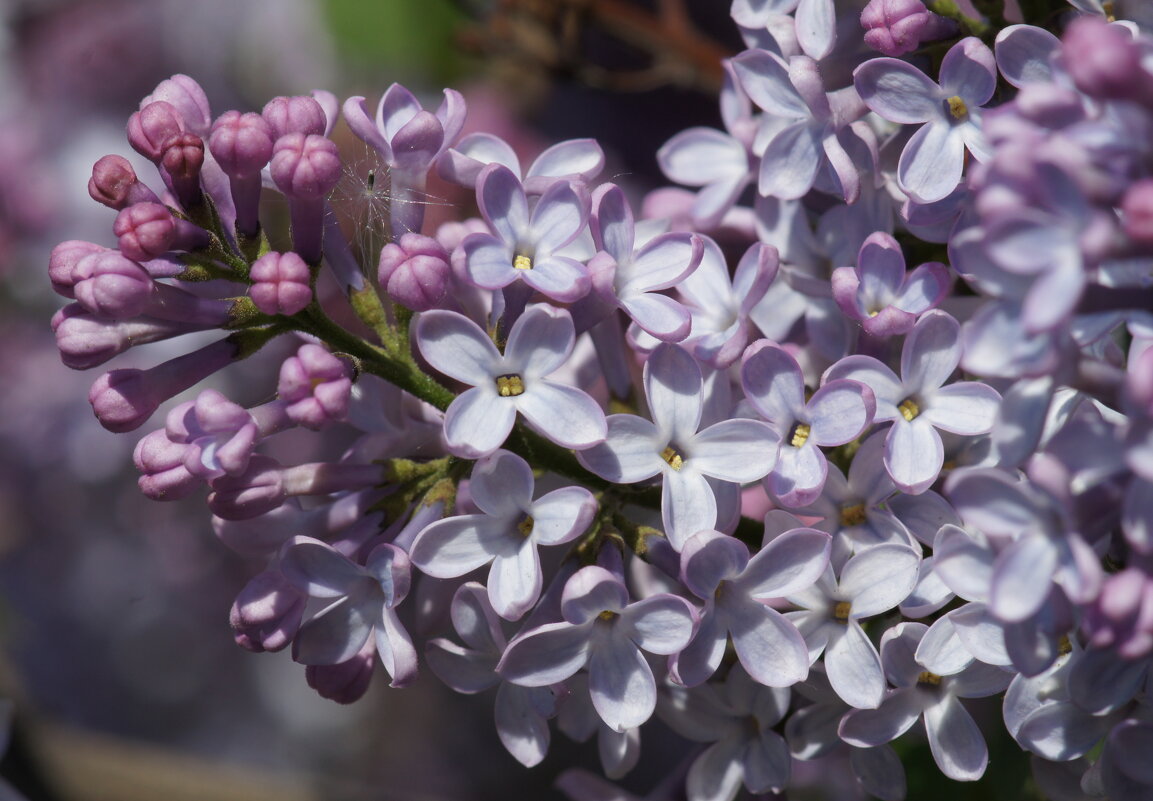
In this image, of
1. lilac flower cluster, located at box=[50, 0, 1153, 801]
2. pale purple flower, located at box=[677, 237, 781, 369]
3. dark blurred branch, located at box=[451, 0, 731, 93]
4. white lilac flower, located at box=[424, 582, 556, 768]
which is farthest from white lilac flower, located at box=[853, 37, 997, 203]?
dark blurred branch, located at box=[451, 0, 731, 93]

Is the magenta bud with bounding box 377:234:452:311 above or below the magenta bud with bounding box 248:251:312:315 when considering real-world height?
below

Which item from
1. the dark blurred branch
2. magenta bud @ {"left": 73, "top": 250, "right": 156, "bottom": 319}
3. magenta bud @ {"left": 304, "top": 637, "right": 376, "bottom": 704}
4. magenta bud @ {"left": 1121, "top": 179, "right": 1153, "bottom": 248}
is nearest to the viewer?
magenta bud @ {"left": 1121, "top": 179, "right": 1153, "bottom": 248}

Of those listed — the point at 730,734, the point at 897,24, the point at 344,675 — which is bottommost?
the point at 730,734

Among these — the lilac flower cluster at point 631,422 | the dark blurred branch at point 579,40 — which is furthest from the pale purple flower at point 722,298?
the dark blurred branch at point 579,40

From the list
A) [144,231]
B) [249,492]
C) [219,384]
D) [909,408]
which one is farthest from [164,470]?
[219,384]

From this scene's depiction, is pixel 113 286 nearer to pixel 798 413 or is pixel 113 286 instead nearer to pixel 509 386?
pixel 509 386

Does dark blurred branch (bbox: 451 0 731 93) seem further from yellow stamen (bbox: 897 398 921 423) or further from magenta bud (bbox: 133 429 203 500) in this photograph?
magenta bud (bbox: 133 429 203 500)

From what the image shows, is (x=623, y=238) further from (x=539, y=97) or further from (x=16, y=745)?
(x=539, y=97)
